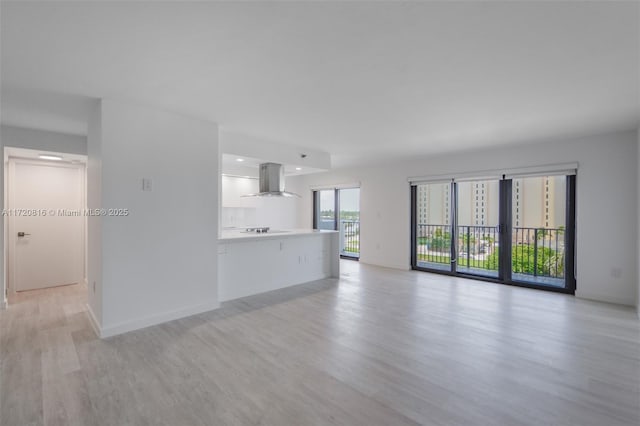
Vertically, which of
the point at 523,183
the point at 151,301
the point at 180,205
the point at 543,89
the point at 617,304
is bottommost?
the point at 617,304

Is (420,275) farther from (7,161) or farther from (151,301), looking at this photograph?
(7,161)

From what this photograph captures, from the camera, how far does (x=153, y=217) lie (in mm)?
3230

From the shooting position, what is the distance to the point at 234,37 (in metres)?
1.89

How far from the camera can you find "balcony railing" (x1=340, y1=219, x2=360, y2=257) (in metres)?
8.24

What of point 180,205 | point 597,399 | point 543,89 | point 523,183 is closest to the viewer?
point 597,399

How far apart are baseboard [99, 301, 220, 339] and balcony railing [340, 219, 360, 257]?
16.3ft

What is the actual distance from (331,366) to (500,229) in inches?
167

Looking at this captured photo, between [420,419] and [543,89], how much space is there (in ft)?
9.23

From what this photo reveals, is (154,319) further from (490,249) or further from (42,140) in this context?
(490,249)

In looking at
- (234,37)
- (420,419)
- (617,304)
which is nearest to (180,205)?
(234,37)

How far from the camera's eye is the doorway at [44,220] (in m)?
4.48

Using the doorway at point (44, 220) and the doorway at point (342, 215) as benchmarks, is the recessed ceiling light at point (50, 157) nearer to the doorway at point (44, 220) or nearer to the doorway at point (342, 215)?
the doorway at point (44, 220)

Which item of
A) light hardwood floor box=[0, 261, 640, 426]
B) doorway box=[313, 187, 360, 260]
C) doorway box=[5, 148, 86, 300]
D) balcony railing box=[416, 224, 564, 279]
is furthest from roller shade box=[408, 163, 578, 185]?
doorway box=[5, 148, 86, 300]

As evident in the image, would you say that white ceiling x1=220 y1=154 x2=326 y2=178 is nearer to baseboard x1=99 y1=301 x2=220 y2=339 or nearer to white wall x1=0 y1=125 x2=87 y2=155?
white wall x1=0 y1=125 x2=87 y2=155
